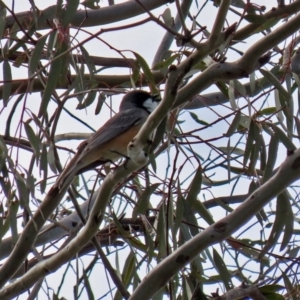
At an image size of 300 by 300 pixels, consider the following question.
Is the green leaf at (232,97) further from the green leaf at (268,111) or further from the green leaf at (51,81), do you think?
the green leaf at (51,81)

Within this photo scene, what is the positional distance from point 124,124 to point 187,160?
727mm

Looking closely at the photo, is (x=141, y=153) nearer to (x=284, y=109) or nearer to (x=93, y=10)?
(x=284, y=109)

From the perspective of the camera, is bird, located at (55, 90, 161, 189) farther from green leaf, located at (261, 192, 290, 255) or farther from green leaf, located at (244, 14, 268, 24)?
green leaf, located at (244, 14, 268, 24)

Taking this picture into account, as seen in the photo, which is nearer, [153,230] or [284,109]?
[284,109]

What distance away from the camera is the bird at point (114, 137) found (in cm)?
305

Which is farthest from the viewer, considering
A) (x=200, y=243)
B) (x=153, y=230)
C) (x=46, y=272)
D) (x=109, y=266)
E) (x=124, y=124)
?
(x=124, y=124)

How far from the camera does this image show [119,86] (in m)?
3.32

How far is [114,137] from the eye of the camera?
11.1 feet

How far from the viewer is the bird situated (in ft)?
10.0

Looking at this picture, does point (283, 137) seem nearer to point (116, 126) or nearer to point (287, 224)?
point (287, 224)

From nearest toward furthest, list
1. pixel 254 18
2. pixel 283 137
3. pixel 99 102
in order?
1. pixel 254 18
2. pixel 283 137
3. pixel 99 102

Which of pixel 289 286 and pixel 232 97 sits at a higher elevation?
pixel 232 97

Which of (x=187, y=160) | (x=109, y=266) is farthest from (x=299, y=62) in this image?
(x=109, y=266)

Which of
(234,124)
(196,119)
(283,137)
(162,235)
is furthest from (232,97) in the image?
(196,119)
